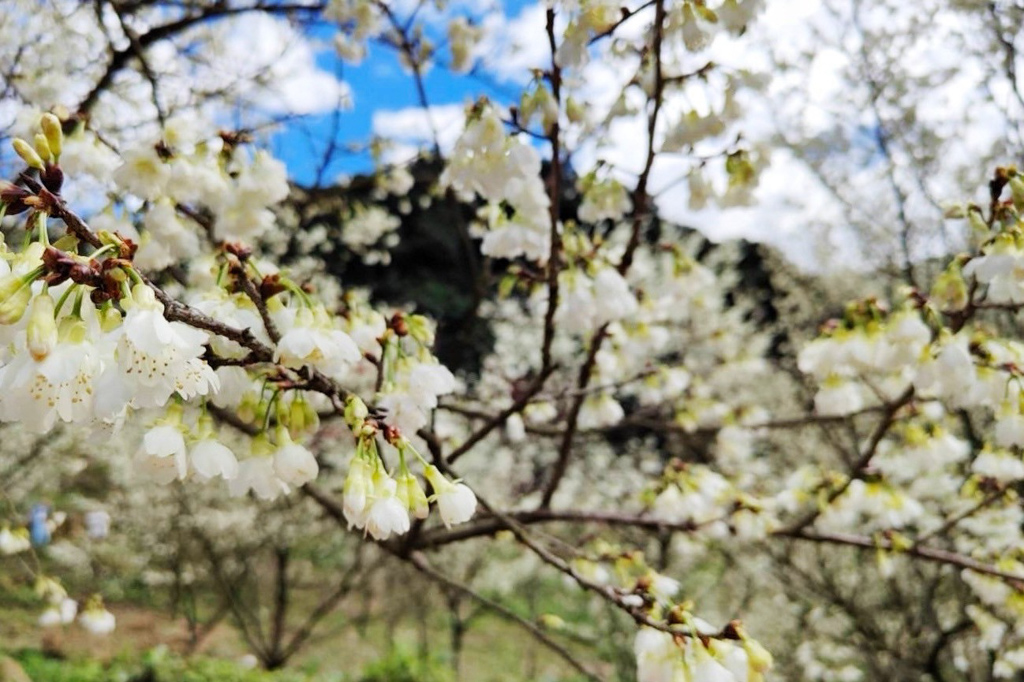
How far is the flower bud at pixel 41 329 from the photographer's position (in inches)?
33.4

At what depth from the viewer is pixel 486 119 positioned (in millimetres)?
1715

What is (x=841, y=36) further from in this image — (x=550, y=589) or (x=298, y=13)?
(x=550, y=589)

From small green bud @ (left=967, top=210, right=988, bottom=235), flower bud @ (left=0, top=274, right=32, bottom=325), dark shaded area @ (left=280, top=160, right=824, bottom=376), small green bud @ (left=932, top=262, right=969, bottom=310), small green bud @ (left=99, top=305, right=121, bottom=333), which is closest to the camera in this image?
flower bud @ (left=0, top=274, right=32, bottom=325)

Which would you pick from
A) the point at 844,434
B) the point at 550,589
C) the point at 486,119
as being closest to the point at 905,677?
the point at 844,434

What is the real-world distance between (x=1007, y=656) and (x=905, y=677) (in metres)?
1.19

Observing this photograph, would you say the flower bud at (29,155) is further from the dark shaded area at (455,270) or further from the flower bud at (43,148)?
the dark shaded area at (455,270)

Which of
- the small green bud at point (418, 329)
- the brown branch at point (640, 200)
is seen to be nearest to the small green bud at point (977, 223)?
the brown branch at point (640, 200)

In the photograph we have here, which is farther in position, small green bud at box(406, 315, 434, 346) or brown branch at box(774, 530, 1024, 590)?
brown branch at box(774, 530, 1024, 590)

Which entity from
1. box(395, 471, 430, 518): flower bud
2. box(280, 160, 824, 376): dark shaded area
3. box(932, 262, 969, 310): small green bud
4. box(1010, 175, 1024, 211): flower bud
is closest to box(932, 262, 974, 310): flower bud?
box(932, 262, 969, 310): small green bud

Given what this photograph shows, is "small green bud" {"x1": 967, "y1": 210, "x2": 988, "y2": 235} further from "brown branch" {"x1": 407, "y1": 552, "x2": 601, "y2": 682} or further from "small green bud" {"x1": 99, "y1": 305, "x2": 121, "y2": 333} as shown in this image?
"small green bud" {"x1": 99, "y1": 305, "x2": 121, "y2": 333}

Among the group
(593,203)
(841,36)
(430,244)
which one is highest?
(430,244)

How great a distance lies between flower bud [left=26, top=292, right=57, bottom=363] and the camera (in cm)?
85

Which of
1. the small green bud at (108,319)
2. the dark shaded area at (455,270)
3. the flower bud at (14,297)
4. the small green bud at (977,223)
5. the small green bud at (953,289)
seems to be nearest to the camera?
the flower bud at (14,297)

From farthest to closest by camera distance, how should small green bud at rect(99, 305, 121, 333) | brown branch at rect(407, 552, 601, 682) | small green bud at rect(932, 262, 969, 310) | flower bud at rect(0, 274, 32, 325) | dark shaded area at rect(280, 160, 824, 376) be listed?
dark shaded area at rect(280, 160, 824, 376), brown branch at rect(407, 552, 601, 682), small green bud at rect(932, 262, 969, 310), small green bud at rect(99, 305, 121, 333), flower bud at rect(0, 274, 32, 325)
